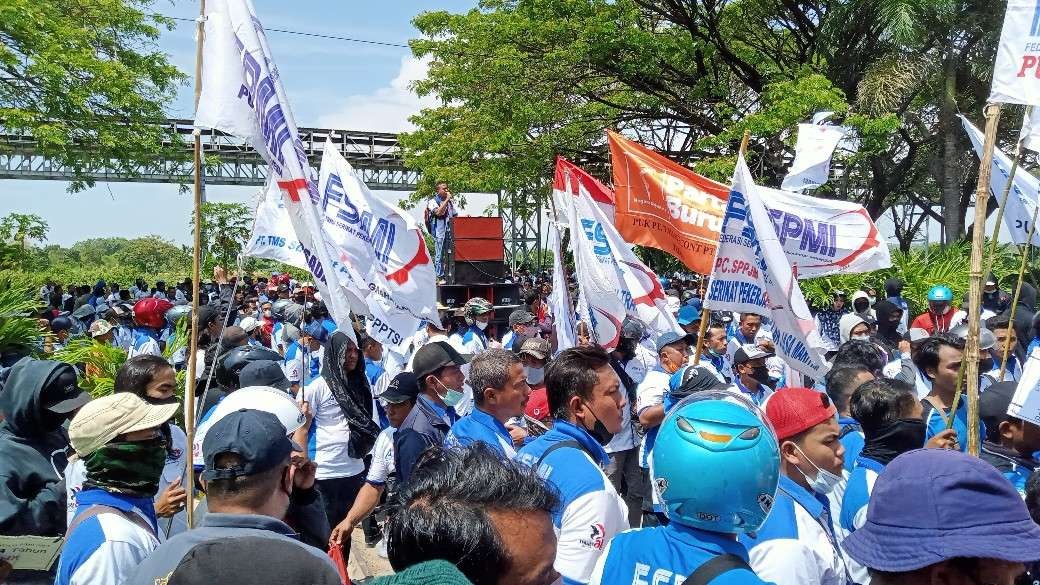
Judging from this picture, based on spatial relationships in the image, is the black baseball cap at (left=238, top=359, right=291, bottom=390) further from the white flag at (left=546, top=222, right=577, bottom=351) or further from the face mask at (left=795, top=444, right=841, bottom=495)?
the face mask at (left=795, top=444, right=841, bottom=495)

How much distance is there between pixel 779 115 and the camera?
16.5 m

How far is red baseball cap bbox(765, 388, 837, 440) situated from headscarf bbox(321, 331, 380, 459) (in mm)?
2897

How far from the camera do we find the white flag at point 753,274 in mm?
4977

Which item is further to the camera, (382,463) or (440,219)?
(440,219)

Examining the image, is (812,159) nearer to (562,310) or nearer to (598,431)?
(562,310)

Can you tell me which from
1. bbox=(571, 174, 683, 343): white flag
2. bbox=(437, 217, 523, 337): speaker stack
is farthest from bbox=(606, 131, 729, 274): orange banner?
bbox=(437, 217, 523, 337): speaker stack

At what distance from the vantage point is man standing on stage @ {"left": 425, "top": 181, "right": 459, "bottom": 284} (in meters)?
17.0

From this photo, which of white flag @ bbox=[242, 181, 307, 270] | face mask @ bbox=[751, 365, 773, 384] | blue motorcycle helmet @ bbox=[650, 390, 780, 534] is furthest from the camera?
face mask @ bbox=[751, 365, 773, 384]

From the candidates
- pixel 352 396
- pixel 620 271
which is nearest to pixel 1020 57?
pixel 620 271

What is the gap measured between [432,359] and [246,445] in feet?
7.39

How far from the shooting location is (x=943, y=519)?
1.68 metres

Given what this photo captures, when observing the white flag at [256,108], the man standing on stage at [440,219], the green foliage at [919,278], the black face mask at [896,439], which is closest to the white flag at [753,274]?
the black face mask at [896,439]

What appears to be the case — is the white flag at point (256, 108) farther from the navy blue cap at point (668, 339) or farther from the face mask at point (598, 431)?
the navy blue cap at point (668, 339)

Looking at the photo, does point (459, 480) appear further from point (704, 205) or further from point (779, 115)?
point (779, 115)
